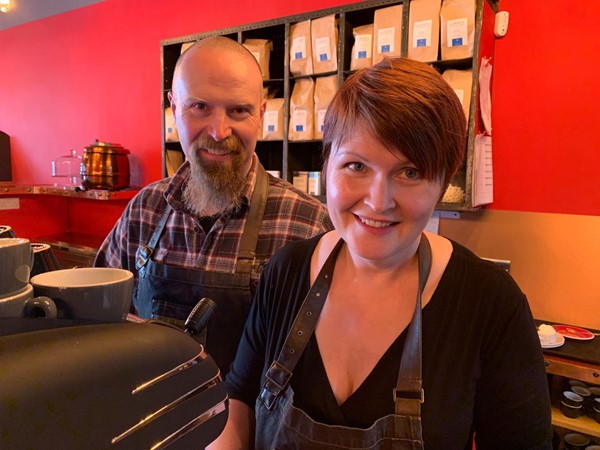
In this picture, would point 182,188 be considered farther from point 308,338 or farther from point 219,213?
point 308,338

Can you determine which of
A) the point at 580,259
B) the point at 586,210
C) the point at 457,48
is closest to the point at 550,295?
the point at 580,259

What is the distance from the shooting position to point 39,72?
15.0ft

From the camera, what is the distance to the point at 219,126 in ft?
4.09

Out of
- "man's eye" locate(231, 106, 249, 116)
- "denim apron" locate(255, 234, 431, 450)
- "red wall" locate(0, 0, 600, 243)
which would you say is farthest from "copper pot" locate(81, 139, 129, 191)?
"denim apron" locate(255, 234, 431, 450)

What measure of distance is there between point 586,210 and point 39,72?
5172mm

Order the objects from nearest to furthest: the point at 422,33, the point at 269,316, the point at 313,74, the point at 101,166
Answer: the point at 269,316, the point at 422,33, the point at 313,74, the point at 101,166

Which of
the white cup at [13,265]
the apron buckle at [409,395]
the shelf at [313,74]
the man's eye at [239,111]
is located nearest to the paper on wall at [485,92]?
the shelf at [313,74]

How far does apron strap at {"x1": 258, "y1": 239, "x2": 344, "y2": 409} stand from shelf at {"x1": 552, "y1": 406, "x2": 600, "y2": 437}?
5.00ft

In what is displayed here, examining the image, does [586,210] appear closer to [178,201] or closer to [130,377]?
[178,201]

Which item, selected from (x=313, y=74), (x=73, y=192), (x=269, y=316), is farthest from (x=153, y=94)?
(x=269, y=316)

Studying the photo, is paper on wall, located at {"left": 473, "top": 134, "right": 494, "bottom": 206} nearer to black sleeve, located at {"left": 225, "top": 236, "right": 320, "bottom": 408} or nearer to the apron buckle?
black sleeve, located at {"left": 225, "top": 236, "right": 320, "bottom": 408}

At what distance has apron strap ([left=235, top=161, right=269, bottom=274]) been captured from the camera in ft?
4.02

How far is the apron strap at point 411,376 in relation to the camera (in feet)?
2.49

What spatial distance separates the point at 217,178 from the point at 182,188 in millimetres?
185
